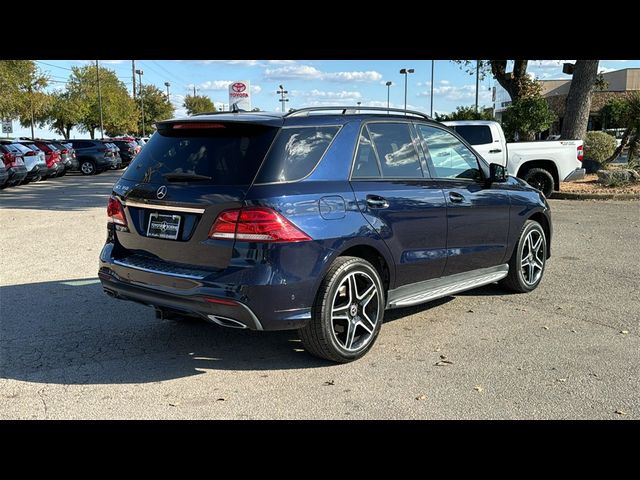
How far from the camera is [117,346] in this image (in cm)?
507

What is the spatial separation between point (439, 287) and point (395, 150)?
1291mm

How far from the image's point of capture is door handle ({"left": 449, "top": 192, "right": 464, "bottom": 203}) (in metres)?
5.57

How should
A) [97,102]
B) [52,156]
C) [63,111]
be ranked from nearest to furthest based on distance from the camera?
[52,156], [63,111], [97,102]

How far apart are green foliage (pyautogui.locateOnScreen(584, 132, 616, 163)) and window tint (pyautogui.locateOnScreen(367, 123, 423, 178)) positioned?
17446mm

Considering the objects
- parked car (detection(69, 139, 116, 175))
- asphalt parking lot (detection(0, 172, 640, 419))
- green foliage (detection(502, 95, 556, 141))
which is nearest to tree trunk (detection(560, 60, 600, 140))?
green foliage (detection(502, 95, 556, 141))

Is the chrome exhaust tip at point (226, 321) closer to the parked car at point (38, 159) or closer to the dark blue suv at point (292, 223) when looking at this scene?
the dark blue suv at point (292, 223)

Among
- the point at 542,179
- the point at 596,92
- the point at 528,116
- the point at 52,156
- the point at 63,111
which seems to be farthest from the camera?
the point at 63,111

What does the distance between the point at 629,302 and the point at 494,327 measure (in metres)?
1.77

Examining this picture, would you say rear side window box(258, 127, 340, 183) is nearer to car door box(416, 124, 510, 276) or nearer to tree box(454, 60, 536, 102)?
car door box(416, 124, 510, 276)

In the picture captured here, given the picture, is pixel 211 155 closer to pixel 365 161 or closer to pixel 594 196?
pixel 365 161

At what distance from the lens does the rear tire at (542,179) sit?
1533 centimetres

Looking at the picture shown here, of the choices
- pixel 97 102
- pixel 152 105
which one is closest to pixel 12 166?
pixel 97 102

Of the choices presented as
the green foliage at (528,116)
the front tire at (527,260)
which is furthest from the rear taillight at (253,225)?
the green foliage at (528,116)
